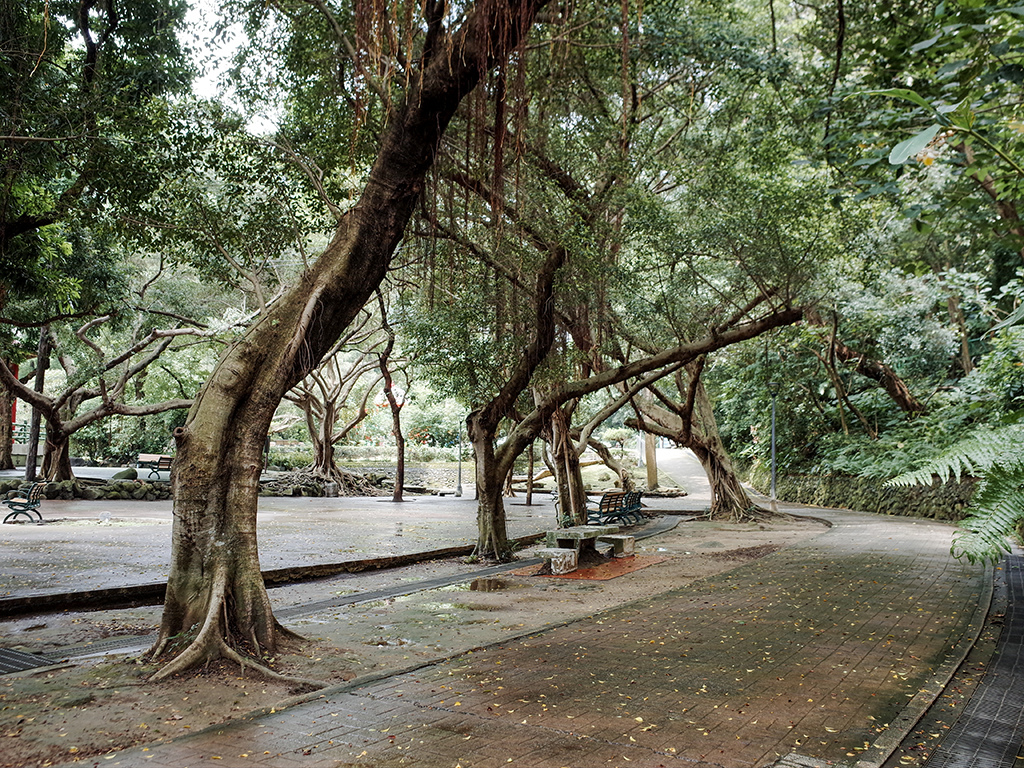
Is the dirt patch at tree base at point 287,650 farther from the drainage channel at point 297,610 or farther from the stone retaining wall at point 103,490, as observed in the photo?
the stone retaining wall at point 103,490

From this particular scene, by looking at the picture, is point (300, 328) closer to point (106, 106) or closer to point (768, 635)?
point (106, 106)

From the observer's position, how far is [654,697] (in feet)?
16.6

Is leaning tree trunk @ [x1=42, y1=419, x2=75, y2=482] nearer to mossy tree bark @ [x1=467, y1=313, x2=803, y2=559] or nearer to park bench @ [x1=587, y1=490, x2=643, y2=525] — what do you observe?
mossy tree bark @ [x1=467, y1=313, x2=803, y2=559]

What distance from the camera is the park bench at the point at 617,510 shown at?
56.4 feet

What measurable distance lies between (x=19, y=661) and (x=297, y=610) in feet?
9.04

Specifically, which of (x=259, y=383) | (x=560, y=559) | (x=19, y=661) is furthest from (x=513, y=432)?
(x=19, y=661)

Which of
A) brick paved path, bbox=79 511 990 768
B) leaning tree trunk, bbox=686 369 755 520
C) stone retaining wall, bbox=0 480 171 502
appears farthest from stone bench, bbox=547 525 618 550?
stone retaining wall, bbox=0 480 171 502

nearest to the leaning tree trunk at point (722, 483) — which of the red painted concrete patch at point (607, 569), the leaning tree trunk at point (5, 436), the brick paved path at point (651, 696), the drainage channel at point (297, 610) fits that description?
the red painted concrete patch at point (607, 569)

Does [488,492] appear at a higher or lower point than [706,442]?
lower

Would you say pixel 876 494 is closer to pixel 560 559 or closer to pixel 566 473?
pixel 566 473

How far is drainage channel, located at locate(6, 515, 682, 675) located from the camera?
243 inches

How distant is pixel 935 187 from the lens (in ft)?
52.1

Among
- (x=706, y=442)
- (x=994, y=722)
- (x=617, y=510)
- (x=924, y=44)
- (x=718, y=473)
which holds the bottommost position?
(x=994, y=722)

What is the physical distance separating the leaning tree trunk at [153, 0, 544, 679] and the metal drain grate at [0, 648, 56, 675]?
107 cm
